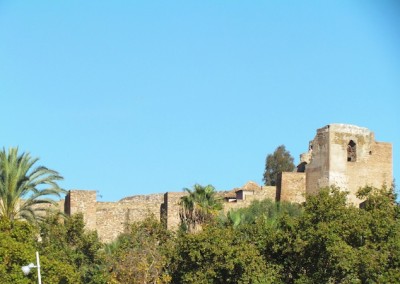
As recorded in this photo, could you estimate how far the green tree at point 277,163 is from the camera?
298 ft

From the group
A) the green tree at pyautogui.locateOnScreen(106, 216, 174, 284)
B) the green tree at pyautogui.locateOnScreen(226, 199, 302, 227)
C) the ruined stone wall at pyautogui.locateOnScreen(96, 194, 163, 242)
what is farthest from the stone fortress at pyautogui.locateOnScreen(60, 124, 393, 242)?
the green tree at pyautogui.locateOnScreen(106, 216, 174, 284)

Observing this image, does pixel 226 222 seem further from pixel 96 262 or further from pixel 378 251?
pixel 378 251

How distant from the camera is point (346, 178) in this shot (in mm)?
71500

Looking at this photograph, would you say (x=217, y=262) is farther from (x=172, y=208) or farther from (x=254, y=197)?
(x=254, y=197)

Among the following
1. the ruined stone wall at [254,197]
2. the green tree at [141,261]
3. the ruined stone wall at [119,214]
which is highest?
the ruined stone wall at [254,197]

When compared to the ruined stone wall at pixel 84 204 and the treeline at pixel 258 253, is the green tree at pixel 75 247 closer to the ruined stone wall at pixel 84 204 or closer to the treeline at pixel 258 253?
the treeline at pixel 258 253

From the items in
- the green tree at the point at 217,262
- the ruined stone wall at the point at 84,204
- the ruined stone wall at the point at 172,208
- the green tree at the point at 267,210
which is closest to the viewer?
the green tree at the point at 217,262

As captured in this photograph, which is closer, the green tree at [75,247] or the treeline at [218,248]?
the treeline at [218,248]

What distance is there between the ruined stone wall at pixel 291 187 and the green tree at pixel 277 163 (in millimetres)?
17566

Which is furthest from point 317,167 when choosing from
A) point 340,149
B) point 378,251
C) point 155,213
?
point 378,251

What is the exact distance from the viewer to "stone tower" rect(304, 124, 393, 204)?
71500 mm

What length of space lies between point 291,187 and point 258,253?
22720 millimetres

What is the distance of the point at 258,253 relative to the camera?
164 ft

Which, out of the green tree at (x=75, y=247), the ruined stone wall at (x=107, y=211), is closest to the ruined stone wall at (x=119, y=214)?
the ruined stone wall at (x=107, y=211)
